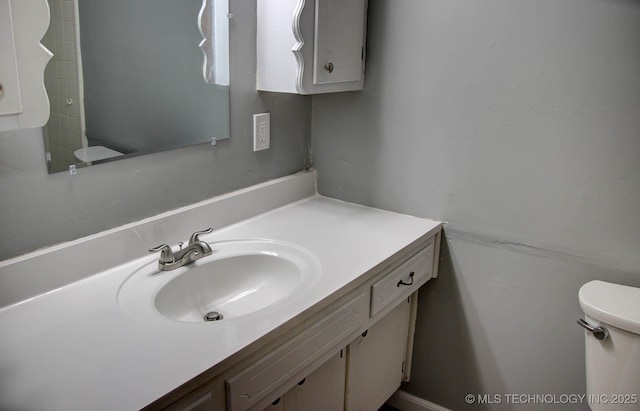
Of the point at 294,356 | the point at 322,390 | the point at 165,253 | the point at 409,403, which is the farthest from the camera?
the point at 409,403

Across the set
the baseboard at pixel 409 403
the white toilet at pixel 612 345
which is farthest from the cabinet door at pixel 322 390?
the white toilet at pixel 612 345

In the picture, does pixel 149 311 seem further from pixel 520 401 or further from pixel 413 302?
pixel 520 401

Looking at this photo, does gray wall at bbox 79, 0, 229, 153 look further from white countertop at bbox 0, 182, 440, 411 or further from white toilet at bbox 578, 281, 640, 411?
white toilet at bbox 578, 281, 640, 411

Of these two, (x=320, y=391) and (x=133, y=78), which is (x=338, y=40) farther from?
(x=320, y=391)

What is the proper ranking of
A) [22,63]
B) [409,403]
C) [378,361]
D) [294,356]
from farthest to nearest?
[409,403]
[378,361]
[294,356]
[22,63]

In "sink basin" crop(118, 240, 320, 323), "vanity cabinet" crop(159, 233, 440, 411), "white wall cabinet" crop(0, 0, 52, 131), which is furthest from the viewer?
"sink basin" crop(118, 240, 320, 323)

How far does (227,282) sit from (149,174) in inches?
14.0

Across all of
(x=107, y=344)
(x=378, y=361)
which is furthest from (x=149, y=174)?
(x=378, y=361)

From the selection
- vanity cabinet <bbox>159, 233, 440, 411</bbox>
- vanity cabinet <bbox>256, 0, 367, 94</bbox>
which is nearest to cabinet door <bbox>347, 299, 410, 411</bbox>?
vanity cabinet <bbox>159, 233, 440, 411</bbox>

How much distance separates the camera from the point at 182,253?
145 centimetres

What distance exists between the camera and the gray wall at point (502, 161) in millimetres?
1535

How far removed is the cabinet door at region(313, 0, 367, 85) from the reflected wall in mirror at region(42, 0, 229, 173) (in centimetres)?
27

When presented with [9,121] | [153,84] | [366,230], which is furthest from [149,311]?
[366,230]

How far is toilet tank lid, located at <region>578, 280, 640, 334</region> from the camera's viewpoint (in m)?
1.44
